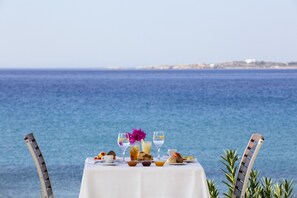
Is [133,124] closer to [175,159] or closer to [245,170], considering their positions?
[245,170]

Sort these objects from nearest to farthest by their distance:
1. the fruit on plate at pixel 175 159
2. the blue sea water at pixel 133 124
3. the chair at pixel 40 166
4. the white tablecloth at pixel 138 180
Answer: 1. the white tablecloth at pixel 138 180
2. the fruit on plate at pixel 175 159
3. the chair at pixel 40 166
4. the blue sea water at pixel 133 124

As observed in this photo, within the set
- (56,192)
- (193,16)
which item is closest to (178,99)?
(193,16)

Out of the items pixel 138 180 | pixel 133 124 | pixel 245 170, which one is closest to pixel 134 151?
pixel 138 180

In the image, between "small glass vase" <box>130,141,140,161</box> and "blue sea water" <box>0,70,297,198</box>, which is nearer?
"small glass vase" <box>130,141,140,161</box>

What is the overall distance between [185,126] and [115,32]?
12510mm

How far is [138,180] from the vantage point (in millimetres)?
4953

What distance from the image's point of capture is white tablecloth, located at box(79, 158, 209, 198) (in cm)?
495

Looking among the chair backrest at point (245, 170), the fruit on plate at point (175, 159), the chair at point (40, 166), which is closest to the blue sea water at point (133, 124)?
the chair at point (40, 166)

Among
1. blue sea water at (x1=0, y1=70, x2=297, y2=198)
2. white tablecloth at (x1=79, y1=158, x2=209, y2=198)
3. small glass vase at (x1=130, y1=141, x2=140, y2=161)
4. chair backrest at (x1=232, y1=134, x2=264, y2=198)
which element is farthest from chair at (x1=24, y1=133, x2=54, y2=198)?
blue sea water at (x1=0, y1=70, x2=297, y2=198)

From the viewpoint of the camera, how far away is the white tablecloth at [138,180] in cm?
495

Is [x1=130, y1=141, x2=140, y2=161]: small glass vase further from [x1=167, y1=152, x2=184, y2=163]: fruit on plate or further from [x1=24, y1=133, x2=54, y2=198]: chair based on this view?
[x1=24, y1=133, x2=54, y2=198]: chair

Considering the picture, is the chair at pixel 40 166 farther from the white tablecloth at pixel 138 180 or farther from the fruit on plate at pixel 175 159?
the fruit on plate at pixel 175 159

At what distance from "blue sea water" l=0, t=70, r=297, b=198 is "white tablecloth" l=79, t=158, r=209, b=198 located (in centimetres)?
645

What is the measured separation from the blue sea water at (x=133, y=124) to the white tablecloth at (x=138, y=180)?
645cm
